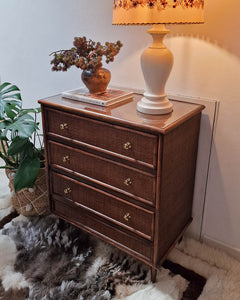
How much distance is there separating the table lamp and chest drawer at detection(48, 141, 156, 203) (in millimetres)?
279

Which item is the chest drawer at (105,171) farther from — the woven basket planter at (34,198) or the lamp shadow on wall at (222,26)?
the lamp shadow on wall at (222,26)

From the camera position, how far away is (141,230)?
4.75ft

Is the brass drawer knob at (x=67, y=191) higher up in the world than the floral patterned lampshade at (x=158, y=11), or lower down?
lower down

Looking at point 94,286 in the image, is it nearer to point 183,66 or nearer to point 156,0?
point 183,66

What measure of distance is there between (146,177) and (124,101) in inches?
16.8

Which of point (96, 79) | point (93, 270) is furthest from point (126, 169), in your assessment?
point (93, 270)

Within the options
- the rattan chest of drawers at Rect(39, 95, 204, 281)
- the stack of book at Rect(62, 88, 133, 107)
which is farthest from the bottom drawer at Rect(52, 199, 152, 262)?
the stack of book at Rect(62, 88, 133, 107)

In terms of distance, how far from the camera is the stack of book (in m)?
1.49

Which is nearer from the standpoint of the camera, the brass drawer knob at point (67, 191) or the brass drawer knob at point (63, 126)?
the brass drawer knob at point (63, 126)

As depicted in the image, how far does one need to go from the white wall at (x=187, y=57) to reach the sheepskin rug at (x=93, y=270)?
0.62ft

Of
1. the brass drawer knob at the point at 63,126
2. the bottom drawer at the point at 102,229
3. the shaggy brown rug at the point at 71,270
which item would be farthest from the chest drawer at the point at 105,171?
the shaggy brown rug at the point at 71,270

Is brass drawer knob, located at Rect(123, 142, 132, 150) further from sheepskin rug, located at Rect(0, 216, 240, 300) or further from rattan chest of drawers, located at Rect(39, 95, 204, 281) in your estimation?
sheepskin rug, located at Rect(0, 216, 240, 300)

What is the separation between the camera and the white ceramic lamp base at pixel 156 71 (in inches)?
51.4

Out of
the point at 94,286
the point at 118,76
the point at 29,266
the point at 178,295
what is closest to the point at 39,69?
the point at 118,76
